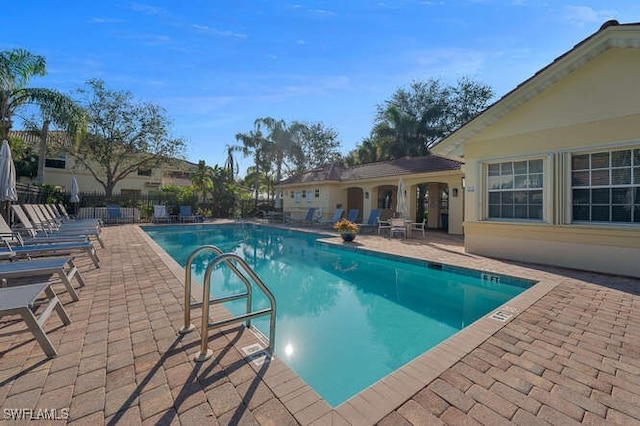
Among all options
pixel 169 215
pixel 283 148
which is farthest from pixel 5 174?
pixel 283 148

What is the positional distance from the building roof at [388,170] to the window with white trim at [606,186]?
22.6 ft

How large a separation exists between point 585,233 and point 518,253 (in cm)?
156

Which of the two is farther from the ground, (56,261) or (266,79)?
(266,79)

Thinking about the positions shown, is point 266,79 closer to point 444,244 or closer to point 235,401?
point 444,244

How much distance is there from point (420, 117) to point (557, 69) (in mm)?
23828

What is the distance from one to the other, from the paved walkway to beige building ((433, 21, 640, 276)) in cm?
352

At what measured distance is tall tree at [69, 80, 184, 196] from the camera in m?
20.7

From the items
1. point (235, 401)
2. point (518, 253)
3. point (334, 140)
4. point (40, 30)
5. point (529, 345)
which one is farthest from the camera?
point (334, 140)

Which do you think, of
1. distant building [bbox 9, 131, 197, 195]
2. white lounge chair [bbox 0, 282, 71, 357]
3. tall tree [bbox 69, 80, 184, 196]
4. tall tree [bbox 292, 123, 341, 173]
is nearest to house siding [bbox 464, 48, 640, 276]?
white lounge chair [bbox 0, 282, 71, 357]

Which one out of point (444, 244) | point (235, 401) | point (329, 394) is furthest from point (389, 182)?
point (235, 401)

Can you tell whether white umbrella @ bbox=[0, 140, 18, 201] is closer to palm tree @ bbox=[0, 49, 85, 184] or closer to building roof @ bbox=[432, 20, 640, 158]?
palm tree @ bbox=[0, 49, 85, 184]

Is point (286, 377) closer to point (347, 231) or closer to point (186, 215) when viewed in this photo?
point (347, 231)

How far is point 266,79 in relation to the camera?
13.8m

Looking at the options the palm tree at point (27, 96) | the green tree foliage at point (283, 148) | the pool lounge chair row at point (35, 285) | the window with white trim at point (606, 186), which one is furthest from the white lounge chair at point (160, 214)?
the window with white trim at point (606, 186)
